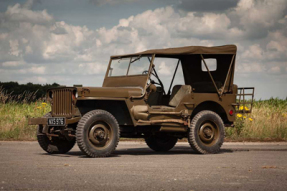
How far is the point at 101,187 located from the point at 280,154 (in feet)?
23.1

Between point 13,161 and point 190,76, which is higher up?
point 190,76

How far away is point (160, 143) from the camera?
1427 centimetres

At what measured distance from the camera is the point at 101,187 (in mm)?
7020

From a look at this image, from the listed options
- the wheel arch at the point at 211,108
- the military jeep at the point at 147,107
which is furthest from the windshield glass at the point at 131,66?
the wheel arch at the point at 211,108

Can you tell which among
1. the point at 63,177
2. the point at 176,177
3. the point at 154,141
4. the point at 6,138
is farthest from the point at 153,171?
the point at 6,138

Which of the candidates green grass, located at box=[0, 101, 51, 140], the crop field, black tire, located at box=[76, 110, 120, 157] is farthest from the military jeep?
green grass, located at box=[0, 101, 51, 140]

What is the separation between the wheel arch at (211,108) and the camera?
1364cm

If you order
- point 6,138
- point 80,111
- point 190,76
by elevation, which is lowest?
point 6,138

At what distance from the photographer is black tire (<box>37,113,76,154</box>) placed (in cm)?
1237

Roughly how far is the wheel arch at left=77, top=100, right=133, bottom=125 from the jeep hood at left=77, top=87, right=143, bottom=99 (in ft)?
0.75

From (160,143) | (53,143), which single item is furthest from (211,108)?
(53,143)

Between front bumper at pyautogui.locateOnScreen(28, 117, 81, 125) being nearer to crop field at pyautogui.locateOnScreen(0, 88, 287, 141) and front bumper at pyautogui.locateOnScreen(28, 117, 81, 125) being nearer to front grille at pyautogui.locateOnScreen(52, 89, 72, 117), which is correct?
front grille at pyautogui.locateOnScreen(52, 89, 72, 117)

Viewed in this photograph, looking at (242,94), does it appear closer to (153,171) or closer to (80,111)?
(80,111)

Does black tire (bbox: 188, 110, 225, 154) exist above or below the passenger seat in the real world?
below
